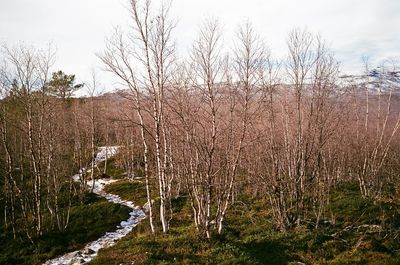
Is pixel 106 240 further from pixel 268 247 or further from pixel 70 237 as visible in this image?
pixel 268 247

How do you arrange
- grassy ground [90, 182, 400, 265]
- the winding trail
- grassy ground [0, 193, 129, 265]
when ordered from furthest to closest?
grassy ground [0, 193, 129, 265] < the winding trail < grassy ground [90, 182, 400, 265]

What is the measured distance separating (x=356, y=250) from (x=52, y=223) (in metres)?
14.2

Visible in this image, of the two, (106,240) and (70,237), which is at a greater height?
(70,237)

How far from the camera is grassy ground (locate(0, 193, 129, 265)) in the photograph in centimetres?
1295

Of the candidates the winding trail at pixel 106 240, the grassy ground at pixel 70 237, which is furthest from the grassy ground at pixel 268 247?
the grassy ground at pixel 70 237

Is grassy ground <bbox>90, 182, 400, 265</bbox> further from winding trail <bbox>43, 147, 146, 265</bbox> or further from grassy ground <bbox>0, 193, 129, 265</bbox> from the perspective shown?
grassy ground <bbox>0, 193, 129, 265</bbox>

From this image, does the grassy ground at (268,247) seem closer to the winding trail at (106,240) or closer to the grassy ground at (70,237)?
the winding trail at (106,240)

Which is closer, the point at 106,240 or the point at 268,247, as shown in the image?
the point at 268,247

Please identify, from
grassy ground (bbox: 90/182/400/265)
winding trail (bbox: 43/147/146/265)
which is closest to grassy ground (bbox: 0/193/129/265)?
winding trail (bbox: 43/147/146/265)

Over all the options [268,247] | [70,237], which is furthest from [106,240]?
[268,247]

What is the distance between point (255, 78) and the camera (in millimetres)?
12180

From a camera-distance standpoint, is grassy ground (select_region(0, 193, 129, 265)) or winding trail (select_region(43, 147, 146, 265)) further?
grassy ground (select_region(0, 193, 129, 265))

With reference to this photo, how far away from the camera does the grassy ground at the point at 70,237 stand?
12.9 m

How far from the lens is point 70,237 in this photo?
14930 mm
